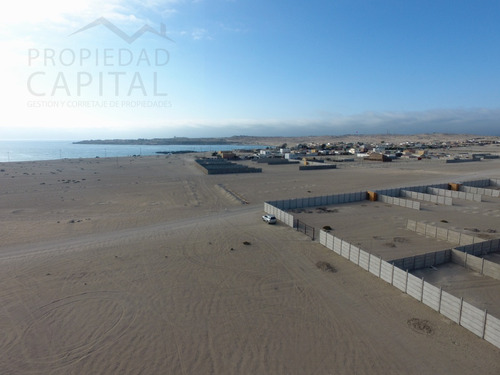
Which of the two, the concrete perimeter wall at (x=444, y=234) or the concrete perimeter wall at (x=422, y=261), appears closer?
the concrete perimeter wall at (x=422, y=261)

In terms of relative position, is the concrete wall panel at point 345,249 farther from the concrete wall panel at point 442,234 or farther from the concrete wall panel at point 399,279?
the concrete wall panel at point 442,234

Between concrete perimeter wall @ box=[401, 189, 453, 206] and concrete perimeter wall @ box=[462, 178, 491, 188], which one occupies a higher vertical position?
concrete perimeter wall @ box=[462, 178, 491, 188]

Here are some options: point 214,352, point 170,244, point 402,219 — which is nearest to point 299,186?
point 402,219

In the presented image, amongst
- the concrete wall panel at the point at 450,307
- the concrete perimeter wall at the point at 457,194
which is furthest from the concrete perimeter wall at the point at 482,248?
the concrete perimeter wall at the point at 457,194

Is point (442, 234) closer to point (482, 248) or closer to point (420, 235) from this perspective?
point (420, 235)

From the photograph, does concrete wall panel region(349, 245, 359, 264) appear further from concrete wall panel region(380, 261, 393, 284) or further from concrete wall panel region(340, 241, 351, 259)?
concrete wall panel region(380, 261, 393, 284)

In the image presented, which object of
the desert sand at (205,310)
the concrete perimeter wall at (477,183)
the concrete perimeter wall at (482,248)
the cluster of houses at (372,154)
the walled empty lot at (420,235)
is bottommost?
the desert sand at (205,310)

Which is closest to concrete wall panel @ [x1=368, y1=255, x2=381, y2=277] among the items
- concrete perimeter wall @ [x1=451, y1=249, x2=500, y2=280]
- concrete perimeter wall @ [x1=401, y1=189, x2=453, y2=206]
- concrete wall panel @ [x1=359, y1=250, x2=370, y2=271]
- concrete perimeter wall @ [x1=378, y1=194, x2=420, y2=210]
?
concrete wall panel @ [x1=359, y1=250, x2=370, y2=271]
